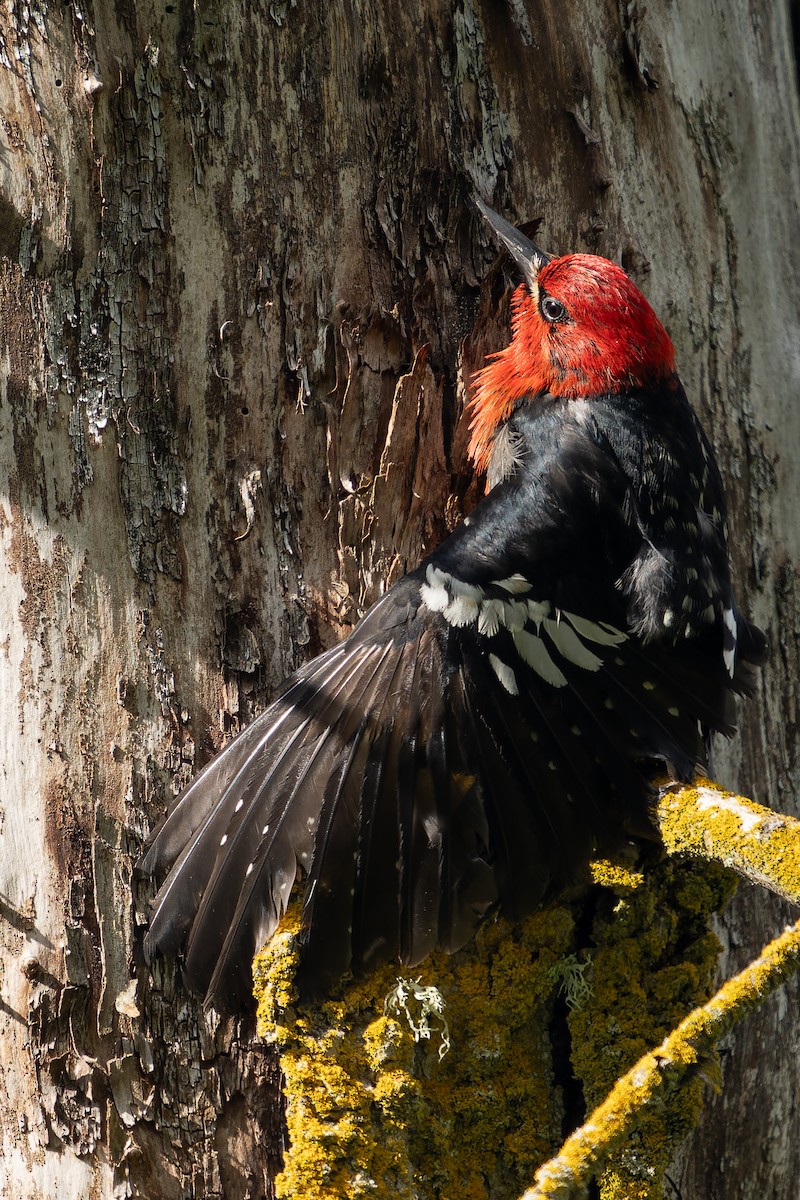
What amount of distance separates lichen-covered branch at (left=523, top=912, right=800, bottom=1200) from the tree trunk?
91 centimetres

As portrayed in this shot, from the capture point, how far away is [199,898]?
7.51 ft

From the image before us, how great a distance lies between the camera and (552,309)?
113 inches

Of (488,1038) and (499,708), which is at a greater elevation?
(499,708)

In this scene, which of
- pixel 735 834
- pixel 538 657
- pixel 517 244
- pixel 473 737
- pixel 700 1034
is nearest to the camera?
pixel 700 1034

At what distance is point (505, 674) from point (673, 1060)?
1014mm

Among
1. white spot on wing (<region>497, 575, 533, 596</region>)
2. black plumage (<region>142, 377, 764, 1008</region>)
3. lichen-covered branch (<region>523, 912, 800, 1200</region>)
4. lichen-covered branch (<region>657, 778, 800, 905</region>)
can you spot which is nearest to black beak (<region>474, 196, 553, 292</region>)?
black plumage (<region>142, 377, 764, 1008</region>)

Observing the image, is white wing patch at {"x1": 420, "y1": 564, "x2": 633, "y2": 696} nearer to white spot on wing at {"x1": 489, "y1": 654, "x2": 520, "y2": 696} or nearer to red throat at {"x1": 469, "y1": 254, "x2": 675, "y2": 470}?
white spot on wing at {"x1": 489, "y1": 654, "x2": 520, "y2": 696}

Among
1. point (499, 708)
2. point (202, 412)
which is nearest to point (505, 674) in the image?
point (499, 708)

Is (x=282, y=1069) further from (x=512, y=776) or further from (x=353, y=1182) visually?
(x=512, y=776)

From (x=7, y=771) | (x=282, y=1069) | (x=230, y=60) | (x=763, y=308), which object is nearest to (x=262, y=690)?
(x=7, y=771)

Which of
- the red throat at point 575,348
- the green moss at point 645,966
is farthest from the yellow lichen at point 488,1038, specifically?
the red throat at point 575,348

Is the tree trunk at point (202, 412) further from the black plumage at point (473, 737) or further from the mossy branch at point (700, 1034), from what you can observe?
the mossy branch at point (700, 1034)

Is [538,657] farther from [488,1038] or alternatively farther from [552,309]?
[552,309]

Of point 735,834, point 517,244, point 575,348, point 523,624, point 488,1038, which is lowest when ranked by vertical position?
point 488,1038
